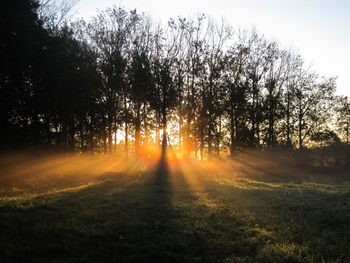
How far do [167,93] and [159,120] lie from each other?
3.61m

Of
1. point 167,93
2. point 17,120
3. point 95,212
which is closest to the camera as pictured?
point 95,212

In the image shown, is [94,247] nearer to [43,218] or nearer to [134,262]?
[134,262]

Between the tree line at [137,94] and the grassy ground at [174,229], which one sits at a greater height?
the tree line at [137,94]

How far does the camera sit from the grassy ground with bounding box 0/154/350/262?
7172 millimetres

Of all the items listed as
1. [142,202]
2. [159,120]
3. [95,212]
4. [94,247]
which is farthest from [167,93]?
[94,247]

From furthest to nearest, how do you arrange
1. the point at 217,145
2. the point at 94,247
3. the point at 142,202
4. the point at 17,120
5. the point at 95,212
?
the point at 217,145
the point at 17,120
the point at 142,202
the point at 95,212
the point at 94,247

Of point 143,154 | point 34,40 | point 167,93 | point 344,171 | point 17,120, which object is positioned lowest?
point 344,171

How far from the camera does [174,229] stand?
9.30m

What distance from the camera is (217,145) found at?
37.4 m

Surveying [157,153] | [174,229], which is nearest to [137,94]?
[157,153]

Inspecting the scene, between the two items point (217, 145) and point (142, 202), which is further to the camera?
point (217, 145)

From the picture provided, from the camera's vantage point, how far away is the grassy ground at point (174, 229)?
717 cm

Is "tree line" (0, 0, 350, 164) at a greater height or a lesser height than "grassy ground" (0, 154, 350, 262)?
greater

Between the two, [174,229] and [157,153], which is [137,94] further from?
[174,229]
